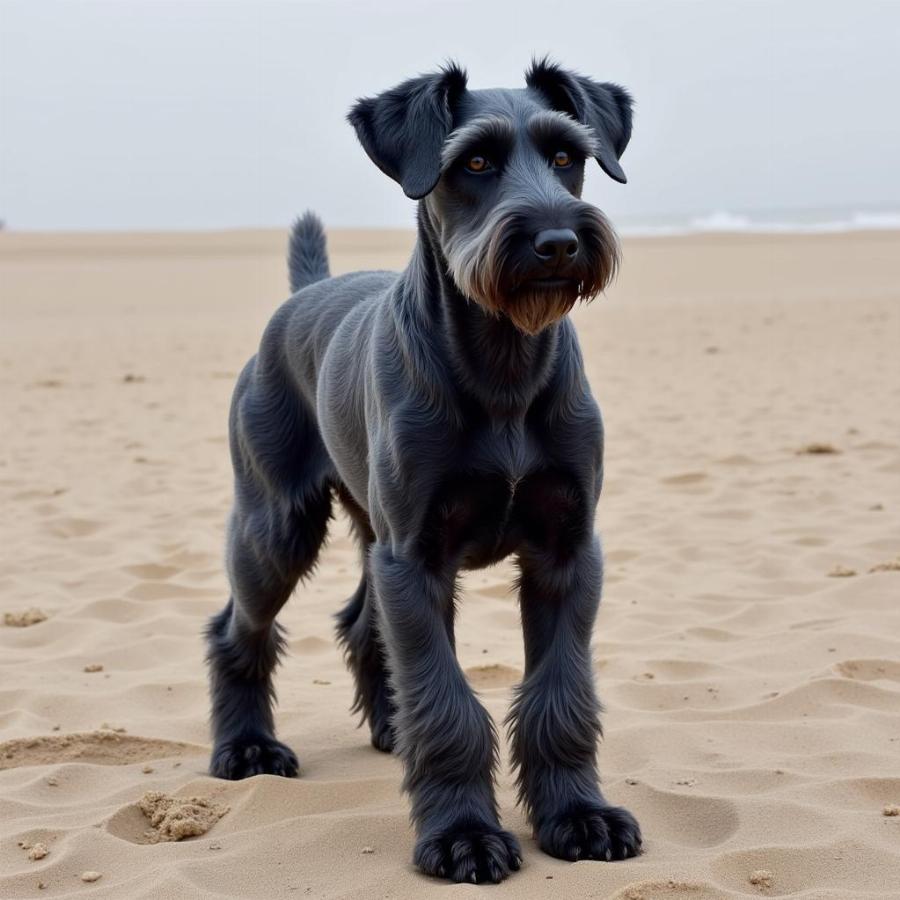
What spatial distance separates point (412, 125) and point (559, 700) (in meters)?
1.58

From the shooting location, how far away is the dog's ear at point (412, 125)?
11.4 ft

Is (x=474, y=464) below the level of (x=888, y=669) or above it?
above

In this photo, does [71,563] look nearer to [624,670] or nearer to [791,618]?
[624,670]

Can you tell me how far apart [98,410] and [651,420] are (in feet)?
17.2

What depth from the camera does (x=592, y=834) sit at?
3.40m

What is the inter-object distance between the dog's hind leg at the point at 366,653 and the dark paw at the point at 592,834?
110 cm

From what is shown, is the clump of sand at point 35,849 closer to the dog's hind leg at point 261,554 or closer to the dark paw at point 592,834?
the dog's hind leg at point 261,554

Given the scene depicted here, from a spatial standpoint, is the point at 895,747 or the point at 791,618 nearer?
the point at 895,747

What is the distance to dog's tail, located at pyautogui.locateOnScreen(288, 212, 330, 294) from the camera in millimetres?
5117

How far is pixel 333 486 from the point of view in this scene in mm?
4422

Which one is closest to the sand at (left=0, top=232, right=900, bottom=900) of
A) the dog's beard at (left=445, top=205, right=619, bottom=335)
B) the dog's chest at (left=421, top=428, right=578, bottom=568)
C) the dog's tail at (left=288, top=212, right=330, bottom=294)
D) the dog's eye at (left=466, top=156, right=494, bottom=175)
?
the dog's chest at (left=421, top=428, right=578, bottom=568)

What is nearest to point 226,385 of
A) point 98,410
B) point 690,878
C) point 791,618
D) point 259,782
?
point 98,410

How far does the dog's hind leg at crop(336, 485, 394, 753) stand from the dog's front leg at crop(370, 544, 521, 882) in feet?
3.21

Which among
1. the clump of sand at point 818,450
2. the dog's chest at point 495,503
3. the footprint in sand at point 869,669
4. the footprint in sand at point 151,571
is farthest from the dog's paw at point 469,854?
the clump of sand at point 818,450
